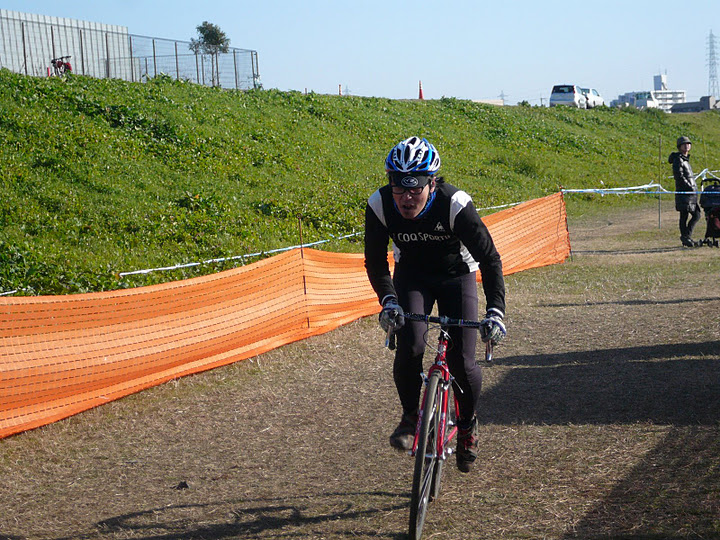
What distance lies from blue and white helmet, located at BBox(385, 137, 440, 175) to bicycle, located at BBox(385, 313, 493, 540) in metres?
0.80

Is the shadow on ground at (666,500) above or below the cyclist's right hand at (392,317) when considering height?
below

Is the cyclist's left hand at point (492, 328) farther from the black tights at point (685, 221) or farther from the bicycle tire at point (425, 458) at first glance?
the black tights at point (685, 221)

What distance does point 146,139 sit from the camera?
21.2 meters

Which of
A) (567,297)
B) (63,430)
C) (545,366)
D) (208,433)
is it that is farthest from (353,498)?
(567,297)

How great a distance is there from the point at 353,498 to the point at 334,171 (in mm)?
19977

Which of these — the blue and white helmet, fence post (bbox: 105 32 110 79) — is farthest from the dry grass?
fence post (bbox: 105 32 110 79)

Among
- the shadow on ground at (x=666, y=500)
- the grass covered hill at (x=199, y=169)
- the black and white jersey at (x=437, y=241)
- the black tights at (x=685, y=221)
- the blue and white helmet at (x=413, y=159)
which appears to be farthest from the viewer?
the black tights at (x=685, y=221)

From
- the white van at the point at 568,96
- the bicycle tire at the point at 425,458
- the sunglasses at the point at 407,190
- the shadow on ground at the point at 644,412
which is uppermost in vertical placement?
the white van at the point at 568,96

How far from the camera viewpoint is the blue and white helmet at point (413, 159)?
4.54 metres

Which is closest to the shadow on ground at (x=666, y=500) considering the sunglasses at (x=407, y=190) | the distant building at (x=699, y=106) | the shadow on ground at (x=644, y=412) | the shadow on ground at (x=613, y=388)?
the shadow on ground at (x=644, y=412)

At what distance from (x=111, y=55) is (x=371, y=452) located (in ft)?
95.6

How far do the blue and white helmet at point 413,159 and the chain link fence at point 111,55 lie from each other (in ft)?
85.5

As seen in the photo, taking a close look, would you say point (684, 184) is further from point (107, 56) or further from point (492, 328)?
point (107, 56)

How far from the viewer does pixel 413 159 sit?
4.54 meters
